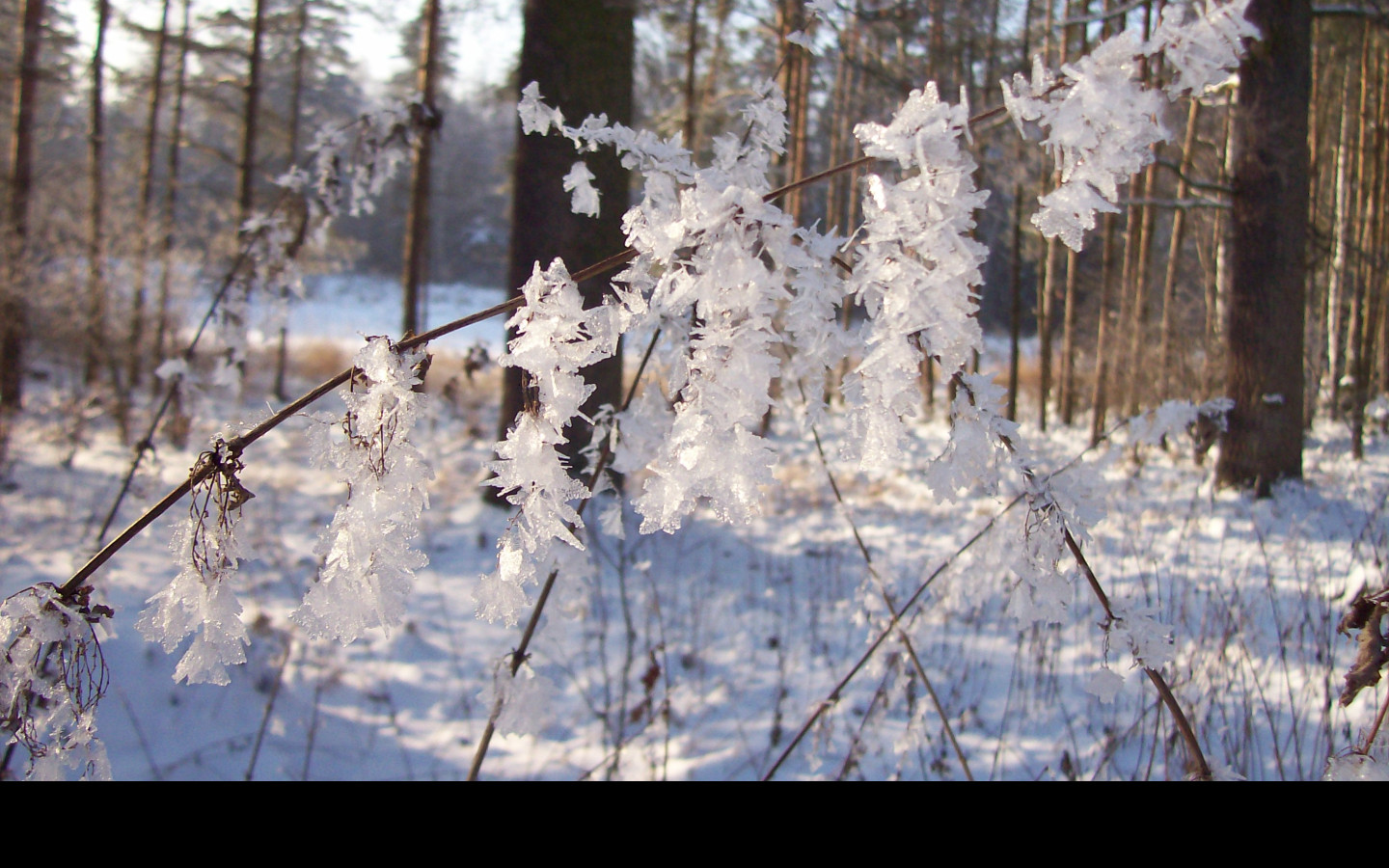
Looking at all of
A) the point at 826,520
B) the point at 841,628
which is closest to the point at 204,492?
the point at 841,628

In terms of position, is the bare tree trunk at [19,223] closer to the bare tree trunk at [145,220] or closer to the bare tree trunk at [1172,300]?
the bare tree trunk at [145,220]

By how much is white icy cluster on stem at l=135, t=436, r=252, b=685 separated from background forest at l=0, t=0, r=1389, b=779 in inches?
7.8

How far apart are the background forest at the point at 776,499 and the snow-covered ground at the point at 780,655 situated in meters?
0.02

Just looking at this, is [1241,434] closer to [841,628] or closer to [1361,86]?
[841,628]

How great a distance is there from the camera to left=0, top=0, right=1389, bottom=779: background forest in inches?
86.0

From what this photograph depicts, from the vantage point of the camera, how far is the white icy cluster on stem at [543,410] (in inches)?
25.1

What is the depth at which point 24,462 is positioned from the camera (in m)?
7.14

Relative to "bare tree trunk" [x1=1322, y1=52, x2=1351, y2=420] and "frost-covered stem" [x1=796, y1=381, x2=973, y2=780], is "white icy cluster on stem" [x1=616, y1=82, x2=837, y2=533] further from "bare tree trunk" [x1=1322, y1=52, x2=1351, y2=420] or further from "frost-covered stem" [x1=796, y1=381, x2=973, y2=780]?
"bare tree trunk" [x1=1322, y1=52, x2=1351, y2=420]

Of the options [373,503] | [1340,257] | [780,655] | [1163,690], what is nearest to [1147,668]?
[1163,690]

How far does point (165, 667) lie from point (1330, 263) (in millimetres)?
11720

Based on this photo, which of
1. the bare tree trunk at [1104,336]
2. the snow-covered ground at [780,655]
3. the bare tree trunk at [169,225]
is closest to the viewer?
the snow-covered ground at [780,655]

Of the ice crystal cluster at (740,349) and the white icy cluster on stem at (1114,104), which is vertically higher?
the white icy cluster on stem at (1114,104)

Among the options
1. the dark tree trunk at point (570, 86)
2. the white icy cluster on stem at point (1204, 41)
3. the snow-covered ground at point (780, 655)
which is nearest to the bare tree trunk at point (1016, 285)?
the snow-covered ground at point (780, 655)

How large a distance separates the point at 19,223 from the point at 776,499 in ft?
30.6
